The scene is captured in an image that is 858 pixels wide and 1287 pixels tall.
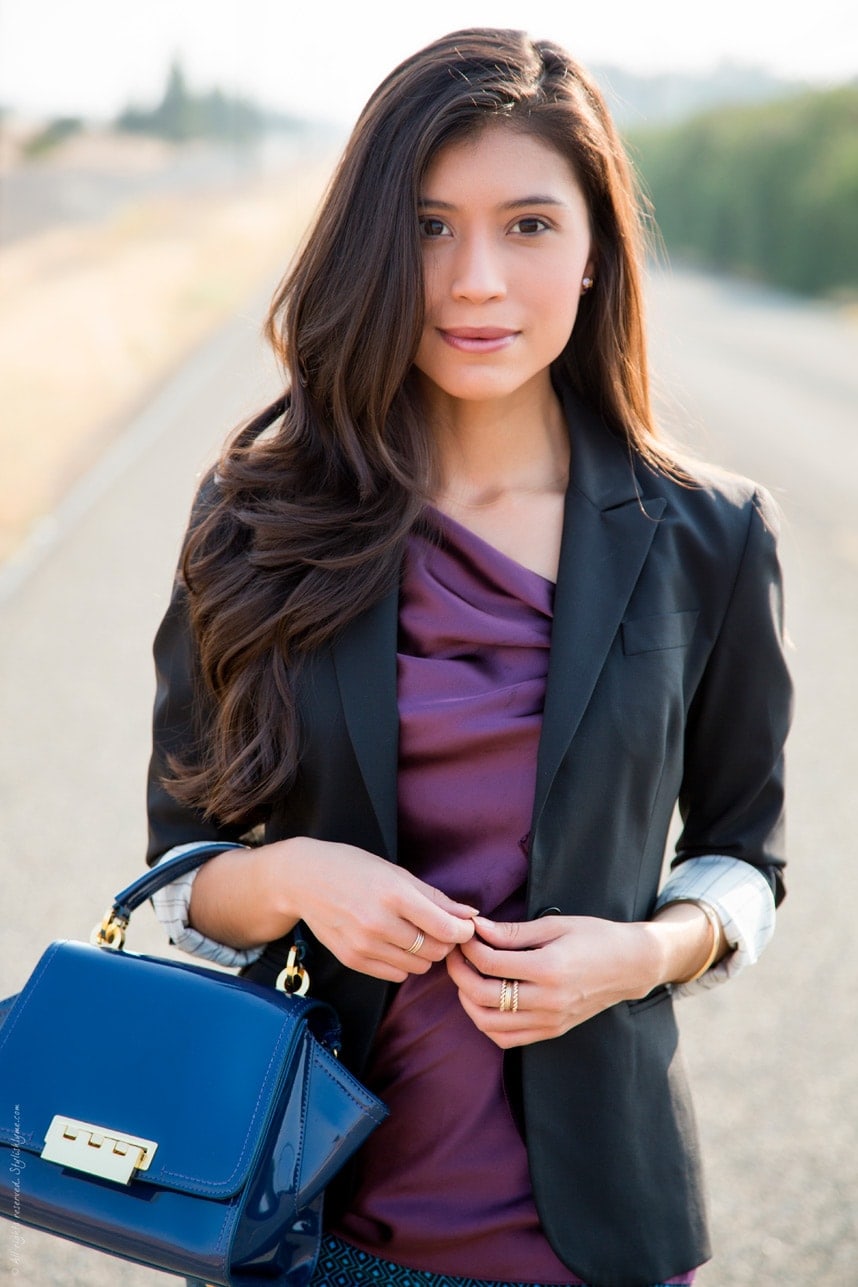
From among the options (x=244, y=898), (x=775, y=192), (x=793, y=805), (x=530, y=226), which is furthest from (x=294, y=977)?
(x=775, y=192)

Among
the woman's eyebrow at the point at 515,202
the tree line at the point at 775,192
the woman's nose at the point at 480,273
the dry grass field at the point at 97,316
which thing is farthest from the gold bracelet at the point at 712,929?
the tree line at the point at 775,192

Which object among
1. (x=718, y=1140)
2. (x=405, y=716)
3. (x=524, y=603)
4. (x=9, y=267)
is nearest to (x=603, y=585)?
(x=524, y=603)

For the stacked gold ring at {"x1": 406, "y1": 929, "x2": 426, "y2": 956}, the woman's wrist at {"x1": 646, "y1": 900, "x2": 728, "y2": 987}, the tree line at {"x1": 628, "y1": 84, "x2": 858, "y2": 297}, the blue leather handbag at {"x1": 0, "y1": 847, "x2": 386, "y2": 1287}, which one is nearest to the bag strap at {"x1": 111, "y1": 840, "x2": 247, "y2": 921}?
the blue leather handbag at {"x1": 0, "y1": 847, "x2": 386, "y2": 1287}

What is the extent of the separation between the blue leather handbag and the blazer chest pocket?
68 centimetres

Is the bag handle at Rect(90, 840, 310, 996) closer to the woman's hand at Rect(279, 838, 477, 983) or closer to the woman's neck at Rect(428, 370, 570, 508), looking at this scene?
the woman's hand at Rect(279, 838, 477, 983)

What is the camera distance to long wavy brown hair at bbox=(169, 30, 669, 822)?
1.89 meters

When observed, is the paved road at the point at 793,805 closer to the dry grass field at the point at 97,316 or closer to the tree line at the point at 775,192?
the dry grass field at the point at 97,316

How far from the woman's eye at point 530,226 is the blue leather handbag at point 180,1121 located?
45.0 inches

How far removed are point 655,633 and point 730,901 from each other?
0.42m

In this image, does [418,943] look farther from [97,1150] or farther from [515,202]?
[515,202]

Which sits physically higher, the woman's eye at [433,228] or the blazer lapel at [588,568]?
the woman's eye at [433,228]

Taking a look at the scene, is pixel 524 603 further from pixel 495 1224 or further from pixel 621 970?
pixel 495 1224

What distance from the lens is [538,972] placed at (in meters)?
1.65

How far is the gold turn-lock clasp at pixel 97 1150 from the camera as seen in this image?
1584 mm
